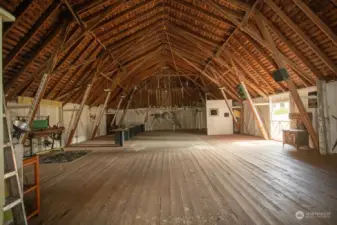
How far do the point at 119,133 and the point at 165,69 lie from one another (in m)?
8.39

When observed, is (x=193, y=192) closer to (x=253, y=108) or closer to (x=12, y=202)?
(x=12, y=202)

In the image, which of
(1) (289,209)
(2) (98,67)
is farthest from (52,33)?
(1) (289,209)

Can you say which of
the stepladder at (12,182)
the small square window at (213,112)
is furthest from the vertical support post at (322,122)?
the stepladder at (12,182)

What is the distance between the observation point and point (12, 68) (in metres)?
6.21

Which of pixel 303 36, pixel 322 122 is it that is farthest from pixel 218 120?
pixel 303 36

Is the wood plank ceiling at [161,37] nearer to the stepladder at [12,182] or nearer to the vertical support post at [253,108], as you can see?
the vertical support post at [253,108]

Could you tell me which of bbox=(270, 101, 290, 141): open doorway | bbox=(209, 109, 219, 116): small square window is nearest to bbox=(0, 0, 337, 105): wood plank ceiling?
bbox=(270, 101, 290, 141): open doorway

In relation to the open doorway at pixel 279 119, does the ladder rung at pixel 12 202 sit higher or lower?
lower

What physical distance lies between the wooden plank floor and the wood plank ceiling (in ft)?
11.3

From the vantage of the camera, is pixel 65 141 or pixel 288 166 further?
pixel 65 141

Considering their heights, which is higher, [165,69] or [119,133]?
[165,69]

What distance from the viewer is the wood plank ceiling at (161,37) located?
206 inches

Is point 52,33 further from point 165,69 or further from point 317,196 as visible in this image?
point 165,69

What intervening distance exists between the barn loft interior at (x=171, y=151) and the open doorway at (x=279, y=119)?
0.23 ft
